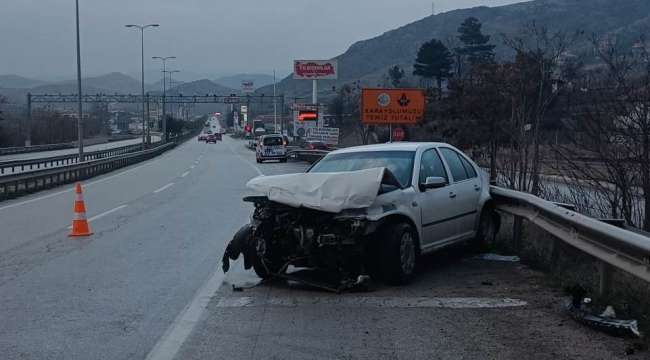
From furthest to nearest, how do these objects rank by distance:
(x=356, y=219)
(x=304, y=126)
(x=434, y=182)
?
(x=304, y=126)
(x=434, y=182)
(x=356, y=219)

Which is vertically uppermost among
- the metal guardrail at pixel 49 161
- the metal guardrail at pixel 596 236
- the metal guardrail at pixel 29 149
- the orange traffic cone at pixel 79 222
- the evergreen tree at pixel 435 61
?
the evergreen tree at pixel 435 61

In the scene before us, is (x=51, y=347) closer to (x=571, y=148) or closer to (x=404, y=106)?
(x=571, y=148)

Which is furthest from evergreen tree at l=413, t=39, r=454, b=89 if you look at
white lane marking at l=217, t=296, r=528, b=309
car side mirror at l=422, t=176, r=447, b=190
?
white lane marking at l=217, t=296, r=528, b=309

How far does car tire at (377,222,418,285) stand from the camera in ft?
28.9

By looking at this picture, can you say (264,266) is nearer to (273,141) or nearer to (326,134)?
Answer: (326,134)

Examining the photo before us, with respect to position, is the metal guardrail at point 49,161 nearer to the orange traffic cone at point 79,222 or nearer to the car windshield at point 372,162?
the orange traffic cone at point 79,222

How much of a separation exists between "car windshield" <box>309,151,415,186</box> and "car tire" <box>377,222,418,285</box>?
2.83 ft

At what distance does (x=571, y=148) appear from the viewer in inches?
525

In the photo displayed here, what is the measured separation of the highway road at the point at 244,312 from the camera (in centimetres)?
657

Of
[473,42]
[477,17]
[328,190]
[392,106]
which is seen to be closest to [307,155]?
[473,42]

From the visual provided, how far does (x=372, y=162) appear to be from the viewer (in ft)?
34.4

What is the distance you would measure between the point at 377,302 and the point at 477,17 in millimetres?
158422

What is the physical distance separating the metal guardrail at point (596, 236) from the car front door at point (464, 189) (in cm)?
59

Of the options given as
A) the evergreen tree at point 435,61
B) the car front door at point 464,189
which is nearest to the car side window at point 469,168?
A: the car front door at point 464,189
